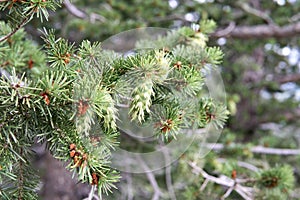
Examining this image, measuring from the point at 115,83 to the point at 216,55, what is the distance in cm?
29

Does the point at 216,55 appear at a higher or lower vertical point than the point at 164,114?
higher

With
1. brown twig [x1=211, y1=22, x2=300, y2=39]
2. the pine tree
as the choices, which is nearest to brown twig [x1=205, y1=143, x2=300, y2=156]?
brown twig [x1=211, y1=22, x2=300, y2=39]

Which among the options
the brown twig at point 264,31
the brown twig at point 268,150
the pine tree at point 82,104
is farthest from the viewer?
the brown twig at point 264,31

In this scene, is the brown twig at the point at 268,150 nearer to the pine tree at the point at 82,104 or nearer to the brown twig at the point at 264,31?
the brown twig at the point at 264,31

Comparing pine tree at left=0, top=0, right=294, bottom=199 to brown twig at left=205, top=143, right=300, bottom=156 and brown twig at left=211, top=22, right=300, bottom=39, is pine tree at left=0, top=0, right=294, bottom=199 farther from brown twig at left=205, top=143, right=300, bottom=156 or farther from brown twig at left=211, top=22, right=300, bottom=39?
brown twig at left=211, top=22, right=300, bottom=39

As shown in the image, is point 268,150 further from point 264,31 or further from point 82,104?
point 82,104

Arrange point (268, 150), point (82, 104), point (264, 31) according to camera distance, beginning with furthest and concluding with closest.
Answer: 1. point (264, 31)
2. point (268, 150)
3. point (82, 104)

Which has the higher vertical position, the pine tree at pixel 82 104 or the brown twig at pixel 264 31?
the brown twig at pixel 264 31

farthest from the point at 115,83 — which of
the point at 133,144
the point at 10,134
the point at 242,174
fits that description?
the point at 133,144

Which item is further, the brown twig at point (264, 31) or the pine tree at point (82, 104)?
the brown twig at point (264, 31)

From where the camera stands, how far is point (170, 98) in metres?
0.73

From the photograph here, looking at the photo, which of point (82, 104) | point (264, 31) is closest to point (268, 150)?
point (264, 31)

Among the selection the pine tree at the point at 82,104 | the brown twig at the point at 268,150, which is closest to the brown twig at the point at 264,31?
the brown twig at the point at 268,150

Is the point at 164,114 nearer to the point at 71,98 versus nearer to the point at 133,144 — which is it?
the point at 71,98
